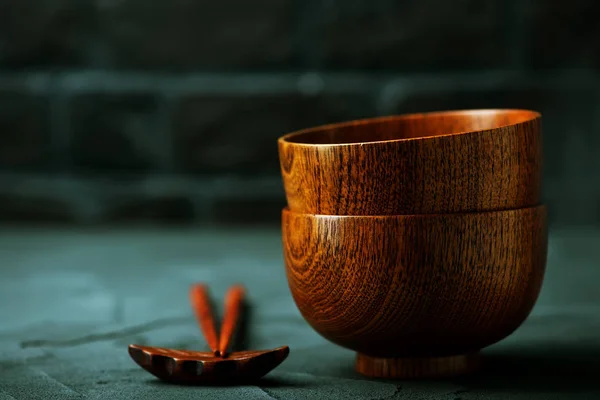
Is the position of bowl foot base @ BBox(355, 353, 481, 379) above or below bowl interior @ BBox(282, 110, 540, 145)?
below

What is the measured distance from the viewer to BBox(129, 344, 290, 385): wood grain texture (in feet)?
1.76

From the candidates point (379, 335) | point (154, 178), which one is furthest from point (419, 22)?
point (379, 335)

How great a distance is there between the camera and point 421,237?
489 millimetres

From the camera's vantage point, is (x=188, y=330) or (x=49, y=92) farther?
(x=49, y=92)

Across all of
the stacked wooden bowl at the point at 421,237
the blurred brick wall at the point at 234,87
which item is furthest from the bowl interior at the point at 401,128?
the blurred brick wall at the point at 234,87

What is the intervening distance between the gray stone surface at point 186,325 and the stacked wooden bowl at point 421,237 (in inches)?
1.7

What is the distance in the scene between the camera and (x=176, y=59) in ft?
4.91

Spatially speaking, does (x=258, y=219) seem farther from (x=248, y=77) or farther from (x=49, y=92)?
(x=49, y=92)

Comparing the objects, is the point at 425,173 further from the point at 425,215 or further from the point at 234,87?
the point at 234,87

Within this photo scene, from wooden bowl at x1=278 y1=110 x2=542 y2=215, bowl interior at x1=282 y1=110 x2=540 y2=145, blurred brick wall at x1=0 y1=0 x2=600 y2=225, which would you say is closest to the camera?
wooden bowl at x1=278 y1=110 x2=542 y2=215

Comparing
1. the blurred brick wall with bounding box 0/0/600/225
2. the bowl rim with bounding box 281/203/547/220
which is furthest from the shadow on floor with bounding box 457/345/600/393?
the blurred brick wall with bounding box 0/0/600/225

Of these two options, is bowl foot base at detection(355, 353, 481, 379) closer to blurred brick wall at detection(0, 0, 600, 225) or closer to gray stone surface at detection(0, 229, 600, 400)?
gray stone surface at detection(0, 229, 600, 400)

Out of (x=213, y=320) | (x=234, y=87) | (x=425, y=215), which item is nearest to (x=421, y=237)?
(x=425, y=215)

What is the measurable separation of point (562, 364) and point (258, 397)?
0.72ft
